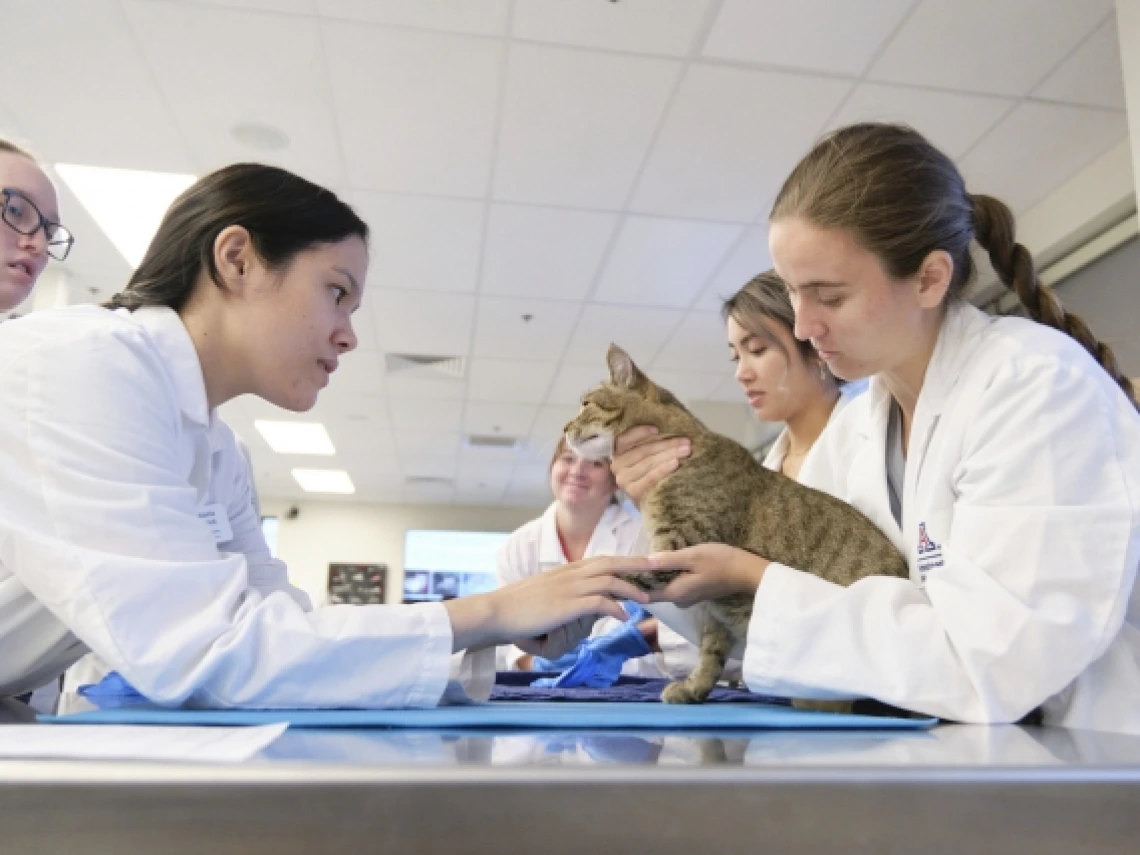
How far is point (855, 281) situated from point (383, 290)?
369cm

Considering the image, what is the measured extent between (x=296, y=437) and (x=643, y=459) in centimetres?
672

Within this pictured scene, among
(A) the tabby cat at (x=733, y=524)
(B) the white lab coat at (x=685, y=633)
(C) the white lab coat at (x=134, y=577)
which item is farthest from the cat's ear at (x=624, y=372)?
(C) the white lab coat at (x=134, y=577)

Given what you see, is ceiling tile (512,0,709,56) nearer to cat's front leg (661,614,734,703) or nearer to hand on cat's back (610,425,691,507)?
hand on cat's back (610,425,691,507)

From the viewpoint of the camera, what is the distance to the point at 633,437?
1.50 meters

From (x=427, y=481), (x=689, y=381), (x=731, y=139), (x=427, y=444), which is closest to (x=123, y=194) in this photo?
(x=731, y=139)

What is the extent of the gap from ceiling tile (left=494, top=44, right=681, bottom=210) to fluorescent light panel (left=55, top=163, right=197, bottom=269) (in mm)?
1375

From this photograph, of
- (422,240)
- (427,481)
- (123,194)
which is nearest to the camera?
(123,194)

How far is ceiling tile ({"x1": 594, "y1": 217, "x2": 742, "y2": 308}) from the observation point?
370cm

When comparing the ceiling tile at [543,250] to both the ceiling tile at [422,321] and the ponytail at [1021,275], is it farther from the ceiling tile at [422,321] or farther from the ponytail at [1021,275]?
the ponytail at [1021,275]

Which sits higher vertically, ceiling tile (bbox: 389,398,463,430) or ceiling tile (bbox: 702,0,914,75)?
ceiling tile (bbox: 702,0,914,75)

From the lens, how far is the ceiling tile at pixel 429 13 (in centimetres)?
238

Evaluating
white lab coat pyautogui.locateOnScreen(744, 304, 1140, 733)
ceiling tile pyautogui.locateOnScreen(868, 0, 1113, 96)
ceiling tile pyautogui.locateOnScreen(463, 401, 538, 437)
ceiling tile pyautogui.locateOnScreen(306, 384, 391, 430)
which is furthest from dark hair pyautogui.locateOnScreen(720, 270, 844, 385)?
ceiling tile pyautogui.locateOnScreen(463, 401, 538, 437)

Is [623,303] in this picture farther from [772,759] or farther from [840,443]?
[772,759]

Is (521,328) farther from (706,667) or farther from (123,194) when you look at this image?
(706,667)
